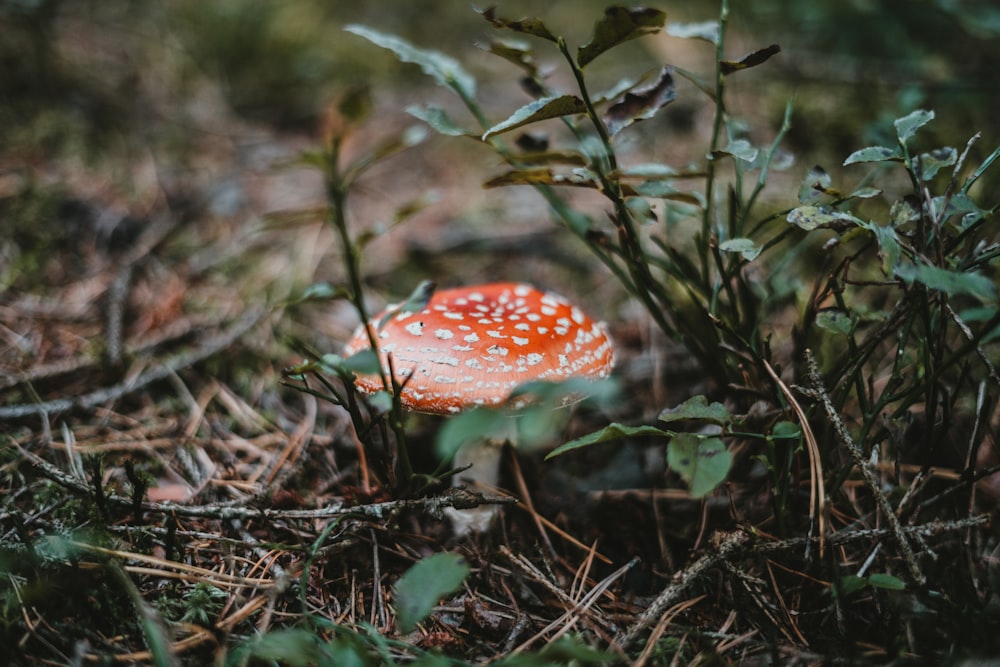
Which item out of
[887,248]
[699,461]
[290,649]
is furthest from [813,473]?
[290,649]

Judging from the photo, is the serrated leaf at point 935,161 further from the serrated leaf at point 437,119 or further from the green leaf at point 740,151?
the serrated leaf at point 437,119

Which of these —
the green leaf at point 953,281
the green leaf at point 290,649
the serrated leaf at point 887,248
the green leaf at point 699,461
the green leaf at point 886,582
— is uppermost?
the serrated leaf at point 887,248

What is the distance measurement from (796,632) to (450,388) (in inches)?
44.1

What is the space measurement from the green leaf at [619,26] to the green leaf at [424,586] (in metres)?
1.23

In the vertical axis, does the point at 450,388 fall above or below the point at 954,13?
below

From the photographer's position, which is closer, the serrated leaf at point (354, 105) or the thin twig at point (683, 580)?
the serrated leaf at point (354, 105)

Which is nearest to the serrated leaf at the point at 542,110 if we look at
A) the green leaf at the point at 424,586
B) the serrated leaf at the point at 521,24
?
the serrated leaf at the point at 521,24

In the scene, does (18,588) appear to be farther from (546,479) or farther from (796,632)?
(796,632)

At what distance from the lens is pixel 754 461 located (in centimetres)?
189

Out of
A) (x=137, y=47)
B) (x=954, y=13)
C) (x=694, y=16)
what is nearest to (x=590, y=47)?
(x=954, y=13)

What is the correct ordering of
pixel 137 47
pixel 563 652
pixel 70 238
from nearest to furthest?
pixel 563 652, pixel 70 238, pixel 137 47

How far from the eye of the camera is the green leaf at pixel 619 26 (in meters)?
1.32

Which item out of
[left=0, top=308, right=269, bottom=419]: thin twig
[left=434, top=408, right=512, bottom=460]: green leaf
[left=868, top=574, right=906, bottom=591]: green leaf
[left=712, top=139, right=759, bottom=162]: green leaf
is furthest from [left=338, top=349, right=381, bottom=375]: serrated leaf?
[left=0, top=308, right=269, bottom=419]: thin twig

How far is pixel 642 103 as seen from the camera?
5.16 feet
